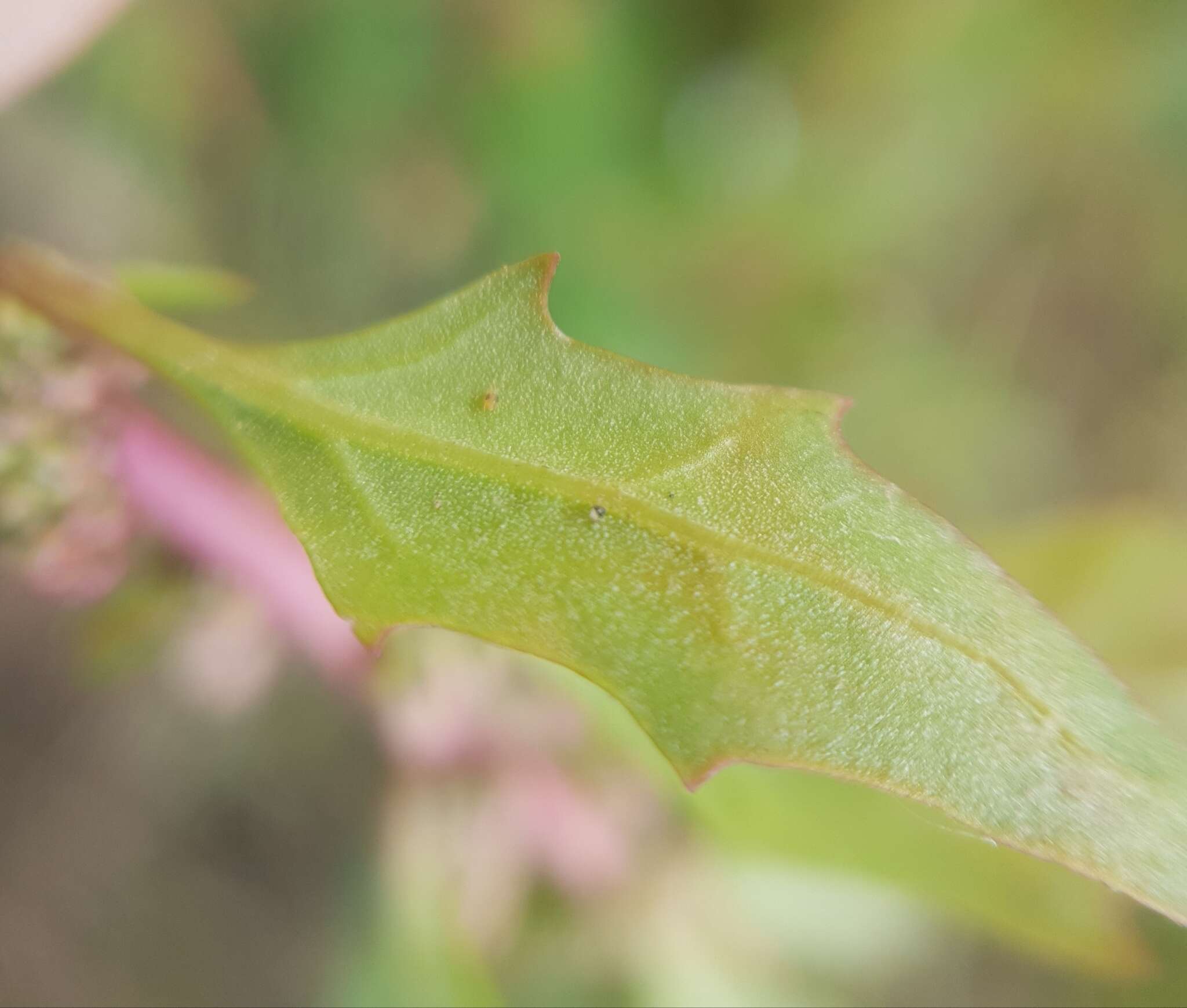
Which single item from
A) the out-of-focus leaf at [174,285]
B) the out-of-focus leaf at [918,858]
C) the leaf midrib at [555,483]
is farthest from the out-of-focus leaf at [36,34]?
the out-of-focus leaf at [918,858]

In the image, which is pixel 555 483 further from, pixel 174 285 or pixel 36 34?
pixel 36 34

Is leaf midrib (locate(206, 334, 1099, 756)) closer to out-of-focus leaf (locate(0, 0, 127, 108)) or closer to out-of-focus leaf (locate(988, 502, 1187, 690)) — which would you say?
out-of-focus leaf (locate(0, 0, 127, 108))

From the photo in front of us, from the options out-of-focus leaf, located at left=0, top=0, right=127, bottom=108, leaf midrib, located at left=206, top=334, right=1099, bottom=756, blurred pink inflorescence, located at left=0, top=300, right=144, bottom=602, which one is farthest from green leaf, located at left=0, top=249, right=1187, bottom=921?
out-of-focus leaf, located at left=0, top=0, right=127, bottom=108

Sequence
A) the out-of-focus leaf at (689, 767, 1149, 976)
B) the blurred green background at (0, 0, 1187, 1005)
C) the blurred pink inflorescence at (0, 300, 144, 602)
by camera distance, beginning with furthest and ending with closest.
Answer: the blurred green background at (0, 0, 1187, 1005) < the out-of-focus leaf at (689, 767, 1149, 976) < the blurred pink inflorescence at (0, 300, 144, 602)

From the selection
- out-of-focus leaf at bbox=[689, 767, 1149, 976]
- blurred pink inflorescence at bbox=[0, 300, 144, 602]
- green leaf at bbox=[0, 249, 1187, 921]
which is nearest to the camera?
green leaf at bbox=[0, 249, 1187, 921]

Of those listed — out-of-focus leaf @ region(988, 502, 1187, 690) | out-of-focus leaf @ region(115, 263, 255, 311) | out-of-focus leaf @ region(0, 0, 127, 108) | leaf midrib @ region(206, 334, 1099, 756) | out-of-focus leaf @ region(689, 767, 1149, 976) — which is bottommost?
out-of-focus leaf @ region(689, 767, 1149, 976)
